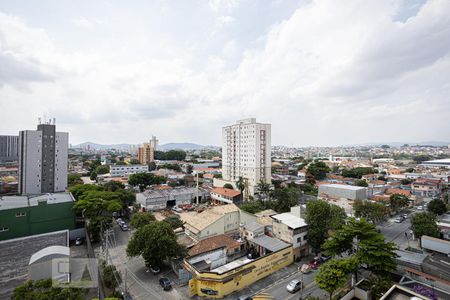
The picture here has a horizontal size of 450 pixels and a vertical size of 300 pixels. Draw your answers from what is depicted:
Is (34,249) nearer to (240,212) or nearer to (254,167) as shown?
(240,212)

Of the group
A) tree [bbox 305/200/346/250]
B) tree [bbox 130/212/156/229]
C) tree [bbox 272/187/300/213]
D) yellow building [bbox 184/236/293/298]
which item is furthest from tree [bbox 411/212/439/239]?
tree [bbox 130/212/156/229]

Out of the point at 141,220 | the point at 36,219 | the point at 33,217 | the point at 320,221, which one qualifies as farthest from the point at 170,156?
the point at 320,221

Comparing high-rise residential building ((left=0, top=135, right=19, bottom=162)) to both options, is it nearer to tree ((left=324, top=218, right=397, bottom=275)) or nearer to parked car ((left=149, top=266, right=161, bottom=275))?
parked car ((left=149, top=266, right=161, bottom=275))

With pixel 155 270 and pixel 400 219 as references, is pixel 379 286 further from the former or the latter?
pixel 400 219

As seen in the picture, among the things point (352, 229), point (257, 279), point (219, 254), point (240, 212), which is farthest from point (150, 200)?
point (352, 229)

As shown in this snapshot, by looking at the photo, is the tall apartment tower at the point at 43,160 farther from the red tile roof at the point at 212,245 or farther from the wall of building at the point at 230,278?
the wall of building at the point at 230,278

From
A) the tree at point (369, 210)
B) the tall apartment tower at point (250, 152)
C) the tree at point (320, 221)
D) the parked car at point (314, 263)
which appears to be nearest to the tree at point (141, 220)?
the parked car at point (314, 263)
